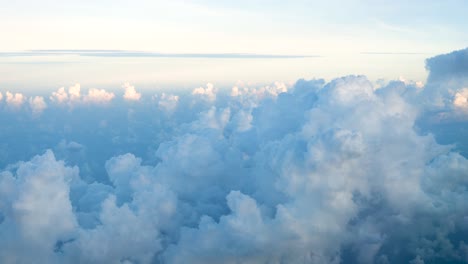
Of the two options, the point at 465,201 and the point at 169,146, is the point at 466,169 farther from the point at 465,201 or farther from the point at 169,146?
the point at 169,146

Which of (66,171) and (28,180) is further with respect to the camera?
(66,171)

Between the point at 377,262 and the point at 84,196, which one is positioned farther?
the point at 377,262

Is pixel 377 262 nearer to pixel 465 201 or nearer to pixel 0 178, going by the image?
pixel 465 201

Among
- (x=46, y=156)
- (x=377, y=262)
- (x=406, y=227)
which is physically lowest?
(x=377, y=262)

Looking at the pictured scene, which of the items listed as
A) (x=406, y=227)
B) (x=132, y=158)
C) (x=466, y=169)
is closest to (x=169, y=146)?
(x=132, y=158)

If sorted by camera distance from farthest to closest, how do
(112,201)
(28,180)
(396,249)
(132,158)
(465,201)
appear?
(396,249) < (465,201) < (132,158) < (112,201) < (28,180)

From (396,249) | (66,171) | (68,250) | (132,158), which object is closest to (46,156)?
(66,171)

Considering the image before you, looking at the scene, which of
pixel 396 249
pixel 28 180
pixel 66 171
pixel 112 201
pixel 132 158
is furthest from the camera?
pixel 396 249

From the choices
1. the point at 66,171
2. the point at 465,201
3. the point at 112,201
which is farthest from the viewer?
the point at 465,201

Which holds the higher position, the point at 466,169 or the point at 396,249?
the point at 466,169
